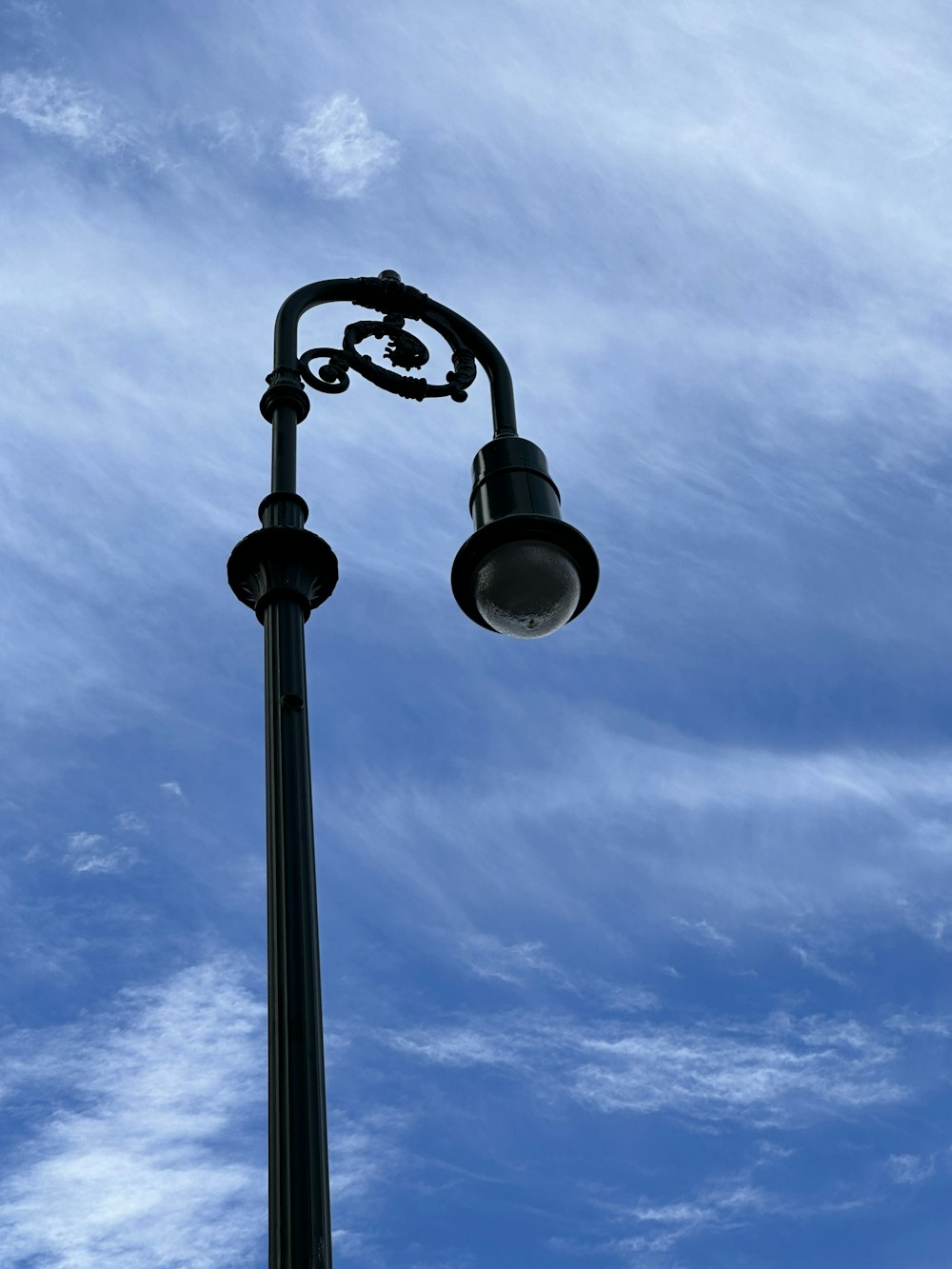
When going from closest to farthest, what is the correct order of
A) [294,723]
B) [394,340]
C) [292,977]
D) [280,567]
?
[292,977] → [294,723] → [280,567] → [394,340]

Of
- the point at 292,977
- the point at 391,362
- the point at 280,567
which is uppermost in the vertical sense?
the point at 391,362

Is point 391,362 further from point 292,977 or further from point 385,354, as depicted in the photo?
point 292,977

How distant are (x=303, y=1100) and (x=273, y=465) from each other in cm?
299

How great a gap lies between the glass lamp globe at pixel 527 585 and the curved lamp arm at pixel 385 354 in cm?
126

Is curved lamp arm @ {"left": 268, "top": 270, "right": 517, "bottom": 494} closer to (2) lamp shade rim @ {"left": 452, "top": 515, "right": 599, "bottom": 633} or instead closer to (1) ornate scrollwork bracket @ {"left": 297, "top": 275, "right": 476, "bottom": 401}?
(1) ornate scrollwork bracket @ {"left": 297, "top": 275, "right": 476, "bottom": 401}

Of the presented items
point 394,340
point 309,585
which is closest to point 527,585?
point 309,585

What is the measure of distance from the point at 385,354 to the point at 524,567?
2.63 m

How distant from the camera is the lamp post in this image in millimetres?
4172

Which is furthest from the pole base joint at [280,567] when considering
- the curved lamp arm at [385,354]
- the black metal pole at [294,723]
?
the curved lamp arm at [385,354]

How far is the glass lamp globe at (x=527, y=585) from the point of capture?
5648 millimetres

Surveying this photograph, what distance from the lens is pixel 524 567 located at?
18.5ft

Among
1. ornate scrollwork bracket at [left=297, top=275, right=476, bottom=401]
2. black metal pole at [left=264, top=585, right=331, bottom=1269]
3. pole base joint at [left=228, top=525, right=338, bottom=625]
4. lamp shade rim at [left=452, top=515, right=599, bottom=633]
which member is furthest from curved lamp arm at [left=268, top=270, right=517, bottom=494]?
black metal pole at [left=264, top=585, right=331, bottom=1269]

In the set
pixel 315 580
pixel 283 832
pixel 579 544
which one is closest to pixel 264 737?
pixel 283 832

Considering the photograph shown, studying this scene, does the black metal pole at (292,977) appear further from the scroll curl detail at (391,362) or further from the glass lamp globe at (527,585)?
the scroll curl detail at (391,362)
